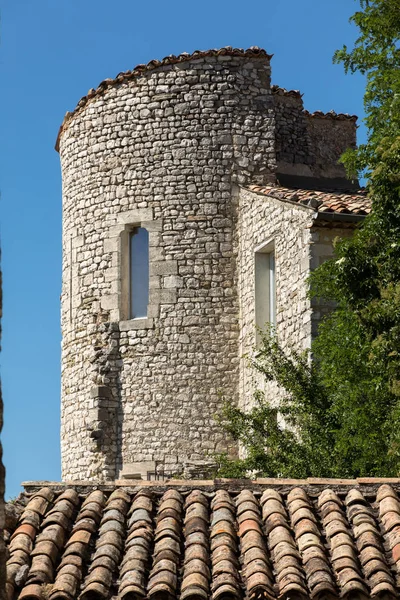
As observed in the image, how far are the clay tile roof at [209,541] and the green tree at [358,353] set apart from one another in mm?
3997

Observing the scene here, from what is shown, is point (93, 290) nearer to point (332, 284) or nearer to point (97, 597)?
point (332, 284)

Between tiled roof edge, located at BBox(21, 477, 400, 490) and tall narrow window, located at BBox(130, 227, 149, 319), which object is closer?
tiled roof edge, located at BBox(21, 477, 400, 490)

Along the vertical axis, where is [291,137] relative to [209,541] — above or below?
above

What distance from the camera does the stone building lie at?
71.1ft

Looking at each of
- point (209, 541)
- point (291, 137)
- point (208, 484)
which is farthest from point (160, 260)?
point (209, 541)

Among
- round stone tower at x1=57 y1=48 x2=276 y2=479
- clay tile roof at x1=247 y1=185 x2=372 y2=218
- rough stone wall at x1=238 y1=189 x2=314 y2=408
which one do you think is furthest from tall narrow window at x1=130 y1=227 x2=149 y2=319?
Answer: clay tile roof at x1=247 y1=185 x2=372 y2=218

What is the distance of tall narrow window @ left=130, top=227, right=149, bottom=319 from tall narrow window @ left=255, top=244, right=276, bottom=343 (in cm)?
219

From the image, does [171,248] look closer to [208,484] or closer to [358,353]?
[358,353]

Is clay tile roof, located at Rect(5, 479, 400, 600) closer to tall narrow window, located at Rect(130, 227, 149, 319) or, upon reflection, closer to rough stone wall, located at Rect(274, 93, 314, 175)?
tall narrow window, located at Rect(130, 227, 149, 319)

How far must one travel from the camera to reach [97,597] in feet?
31.2

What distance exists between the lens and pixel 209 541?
34.6 feet

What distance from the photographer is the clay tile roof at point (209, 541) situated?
952cm

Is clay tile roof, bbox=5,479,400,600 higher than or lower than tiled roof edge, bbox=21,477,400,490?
lower

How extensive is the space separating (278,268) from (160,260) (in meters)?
2.74
